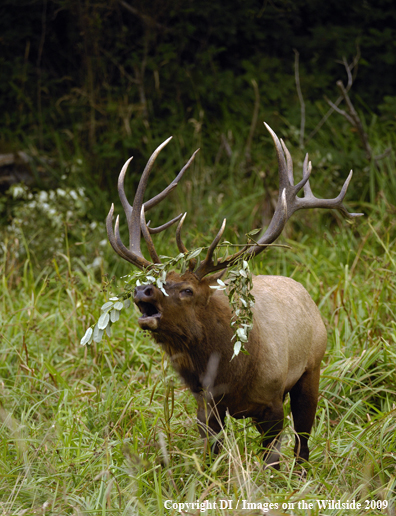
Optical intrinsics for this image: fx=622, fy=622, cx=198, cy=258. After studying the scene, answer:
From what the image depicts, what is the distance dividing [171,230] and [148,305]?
3223mm

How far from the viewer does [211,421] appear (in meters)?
2.85

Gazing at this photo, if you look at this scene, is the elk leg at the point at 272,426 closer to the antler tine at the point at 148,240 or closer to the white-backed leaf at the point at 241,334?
the white-backed leaf at the point at 241,334

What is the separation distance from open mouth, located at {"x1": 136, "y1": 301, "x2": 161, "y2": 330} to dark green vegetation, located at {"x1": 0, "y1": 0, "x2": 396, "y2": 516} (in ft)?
1.38

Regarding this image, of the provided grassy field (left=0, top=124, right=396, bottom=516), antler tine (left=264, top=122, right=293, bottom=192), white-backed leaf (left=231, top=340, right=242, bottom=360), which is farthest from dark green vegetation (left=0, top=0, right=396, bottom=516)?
antler tine (left=264, top=122, right=293, bottom=192)

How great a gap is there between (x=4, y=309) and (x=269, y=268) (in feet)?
6.77

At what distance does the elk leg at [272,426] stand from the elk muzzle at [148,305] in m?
0.72

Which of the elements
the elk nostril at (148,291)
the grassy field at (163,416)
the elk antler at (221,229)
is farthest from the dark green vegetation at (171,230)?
the elk nostril at (148,291)

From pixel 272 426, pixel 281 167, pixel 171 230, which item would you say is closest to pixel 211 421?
pixel 272 426

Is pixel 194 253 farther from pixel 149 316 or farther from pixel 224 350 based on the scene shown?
pixel 224 350

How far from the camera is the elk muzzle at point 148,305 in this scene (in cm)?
244

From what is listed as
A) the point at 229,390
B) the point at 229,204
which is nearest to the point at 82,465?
the point at 229,390

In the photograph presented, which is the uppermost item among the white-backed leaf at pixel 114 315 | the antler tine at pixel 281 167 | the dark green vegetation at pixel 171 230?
the antler tine at pixel 281 167

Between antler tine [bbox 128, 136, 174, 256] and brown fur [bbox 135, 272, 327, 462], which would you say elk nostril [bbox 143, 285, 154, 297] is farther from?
antler tine [bbox 128, 136, 174, 256]

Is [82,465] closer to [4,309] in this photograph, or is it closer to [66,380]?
[66,380]
